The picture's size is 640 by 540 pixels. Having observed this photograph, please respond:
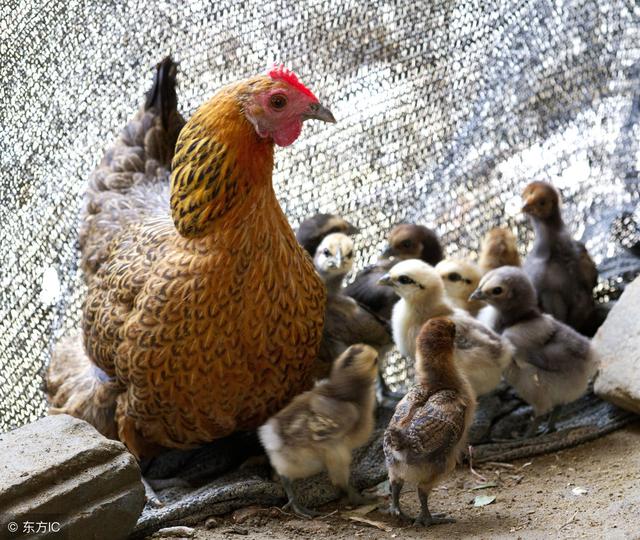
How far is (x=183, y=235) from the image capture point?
2.90 m

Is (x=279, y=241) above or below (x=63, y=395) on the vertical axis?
above

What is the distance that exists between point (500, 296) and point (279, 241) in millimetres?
894

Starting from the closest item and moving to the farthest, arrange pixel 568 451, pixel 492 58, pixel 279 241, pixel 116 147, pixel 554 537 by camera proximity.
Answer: pixel 554 537
pixel 279 241
pixel 568 451
pixel 116 147
pixel 492 58

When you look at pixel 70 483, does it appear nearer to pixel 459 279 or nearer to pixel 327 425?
pixel 327 425

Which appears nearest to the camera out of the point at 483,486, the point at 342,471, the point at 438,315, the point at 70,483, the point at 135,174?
the point at 70,483

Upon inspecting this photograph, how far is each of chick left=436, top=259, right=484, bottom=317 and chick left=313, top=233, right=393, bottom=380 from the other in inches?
13.4

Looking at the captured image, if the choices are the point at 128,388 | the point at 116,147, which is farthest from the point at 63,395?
the point at 116,147

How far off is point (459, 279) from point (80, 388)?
1.51 metres

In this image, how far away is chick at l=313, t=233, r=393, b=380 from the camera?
3344 mm

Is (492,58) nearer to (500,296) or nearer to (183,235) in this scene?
(500,296)

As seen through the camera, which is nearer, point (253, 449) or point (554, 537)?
point (554, 537)

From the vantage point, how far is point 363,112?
3955 millimetres

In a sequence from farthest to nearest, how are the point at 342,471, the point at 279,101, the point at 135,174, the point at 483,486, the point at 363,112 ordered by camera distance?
the point at 363,112
the point at 135,174
the point at 483,486
the point at 342,471
the point at 279,101

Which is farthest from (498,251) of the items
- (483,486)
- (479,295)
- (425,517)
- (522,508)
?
(425,517)
